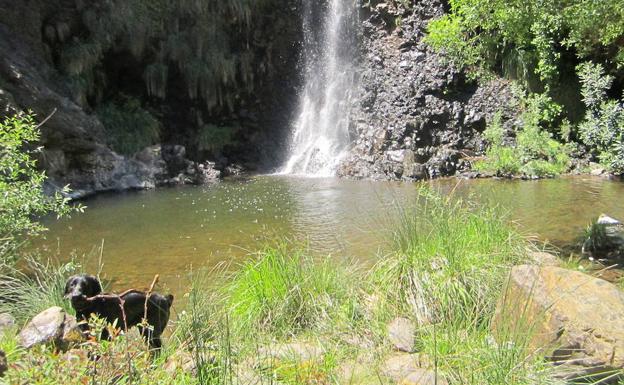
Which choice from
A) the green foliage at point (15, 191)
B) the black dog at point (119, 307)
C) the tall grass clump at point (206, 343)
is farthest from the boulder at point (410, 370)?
the green foliage at point (15, 191)

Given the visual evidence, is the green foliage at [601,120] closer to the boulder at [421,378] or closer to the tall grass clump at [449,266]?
the tall grass clump at [449,266]

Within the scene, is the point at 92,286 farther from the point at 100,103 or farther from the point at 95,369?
the point at 100,103

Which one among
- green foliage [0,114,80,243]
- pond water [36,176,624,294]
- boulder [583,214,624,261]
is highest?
green foliage [0,114,80,243]

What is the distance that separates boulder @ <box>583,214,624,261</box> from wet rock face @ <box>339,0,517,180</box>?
28.1ft

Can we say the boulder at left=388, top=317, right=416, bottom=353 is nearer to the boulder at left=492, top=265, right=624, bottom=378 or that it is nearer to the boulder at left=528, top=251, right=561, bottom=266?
the boulder at left=492, top=265, right=624, bottom=378

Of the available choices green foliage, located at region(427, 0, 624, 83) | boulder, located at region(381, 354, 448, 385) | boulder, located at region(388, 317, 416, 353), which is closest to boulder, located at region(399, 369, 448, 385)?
boulder, located at region(381, 354, 448, 385)

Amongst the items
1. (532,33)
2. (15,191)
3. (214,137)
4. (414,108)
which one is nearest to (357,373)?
(15,191)

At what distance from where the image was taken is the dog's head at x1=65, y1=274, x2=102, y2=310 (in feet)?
9.56

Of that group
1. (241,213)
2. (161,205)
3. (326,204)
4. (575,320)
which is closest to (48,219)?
(161,205)

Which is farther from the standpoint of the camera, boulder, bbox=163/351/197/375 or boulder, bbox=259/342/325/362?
boulder, bbox=259/342/325/362

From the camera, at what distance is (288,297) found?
10.8 feet

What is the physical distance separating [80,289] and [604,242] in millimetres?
5315

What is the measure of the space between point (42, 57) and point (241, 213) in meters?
10.4

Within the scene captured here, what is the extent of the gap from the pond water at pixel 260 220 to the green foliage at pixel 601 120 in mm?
1335
